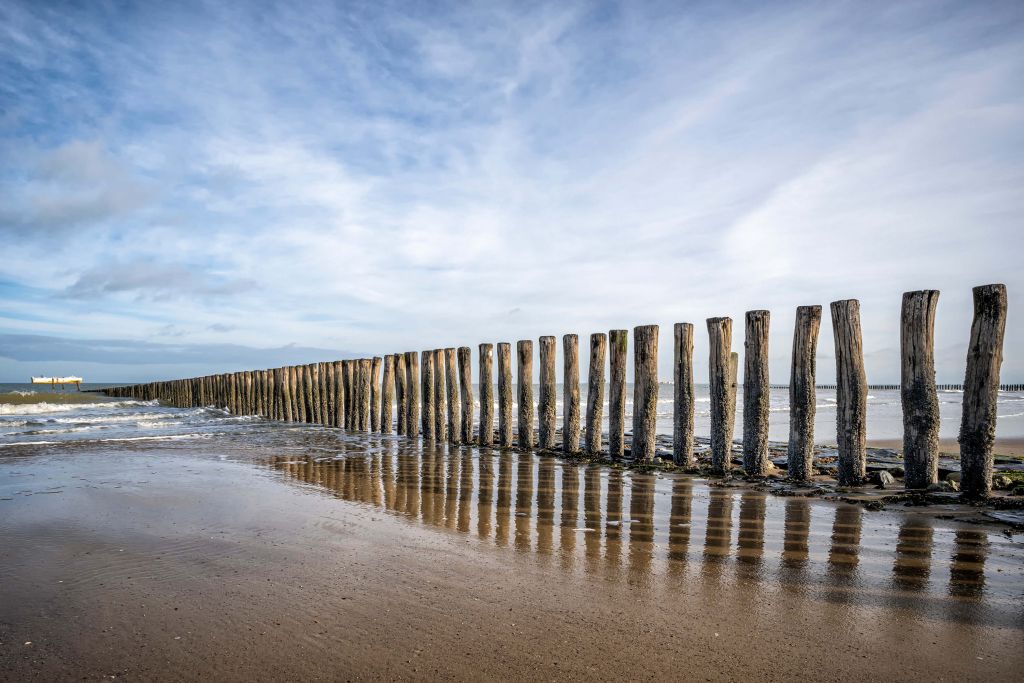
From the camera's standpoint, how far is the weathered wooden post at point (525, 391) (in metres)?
9.78

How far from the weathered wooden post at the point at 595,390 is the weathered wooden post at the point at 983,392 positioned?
4409mm

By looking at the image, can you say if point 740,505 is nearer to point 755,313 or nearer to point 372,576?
point 755,313

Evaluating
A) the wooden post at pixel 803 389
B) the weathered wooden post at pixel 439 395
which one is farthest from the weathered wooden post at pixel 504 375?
the wooden post at pixel 803 389

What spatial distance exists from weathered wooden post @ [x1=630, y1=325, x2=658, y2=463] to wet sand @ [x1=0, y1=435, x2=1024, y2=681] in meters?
2.29

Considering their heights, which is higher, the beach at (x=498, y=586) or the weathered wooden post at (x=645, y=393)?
the weathered wooden post at (x=645, y=393)

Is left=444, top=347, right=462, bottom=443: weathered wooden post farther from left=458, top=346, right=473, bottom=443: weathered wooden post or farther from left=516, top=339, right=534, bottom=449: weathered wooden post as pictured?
left=516, top=339, right=534, bottom=449: weathered wooden post

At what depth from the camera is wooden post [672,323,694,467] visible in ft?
24.3

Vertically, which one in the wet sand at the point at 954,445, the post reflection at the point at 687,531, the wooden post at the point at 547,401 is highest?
the wooden post at the point at 547,401

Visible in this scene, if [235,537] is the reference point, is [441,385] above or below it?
above

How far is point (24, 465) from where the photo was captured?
780 cm

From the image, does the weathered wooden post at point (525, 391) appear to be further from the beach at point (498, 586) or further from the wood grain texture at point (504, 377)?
the beach at point (498, 586)

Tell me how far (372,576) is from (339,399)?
12.7 meters

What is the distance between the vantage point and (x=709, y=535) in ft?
13.4

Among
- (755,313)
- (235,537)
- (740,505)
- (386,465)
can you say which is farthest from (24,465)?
(755,313)
